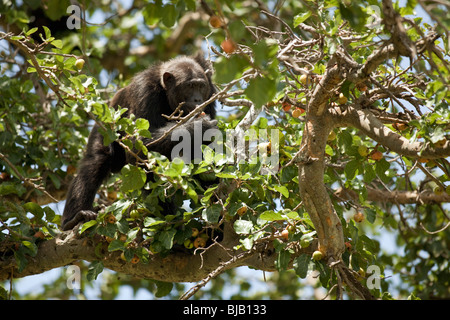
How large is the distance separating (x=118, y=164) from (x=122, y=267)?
157 cm

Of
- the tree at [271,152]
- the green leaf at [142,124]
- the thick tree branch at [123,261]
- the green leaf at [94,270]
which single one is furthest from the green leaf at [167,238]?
the green leaf at [142,124]

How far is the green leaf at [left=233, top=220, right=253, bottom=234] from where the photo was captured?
3969mm

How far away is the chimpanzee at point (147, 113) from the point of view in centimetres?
547

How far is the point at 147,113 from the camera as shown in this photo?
5672 mm

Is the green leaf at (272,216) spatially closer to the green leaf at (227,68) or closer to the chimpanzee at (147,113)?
the green leaf at (227,68)

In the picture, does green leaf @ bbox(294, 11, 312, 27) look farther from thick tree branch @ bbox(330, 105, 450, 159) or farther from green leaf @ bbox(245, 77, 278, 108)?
green leaf @ bbox(245, 77, 278, 108)

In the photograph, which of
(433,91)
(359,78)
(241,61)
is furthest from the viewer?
(359,78)

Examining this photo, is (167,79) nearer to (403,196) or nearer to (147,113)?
(147,113)

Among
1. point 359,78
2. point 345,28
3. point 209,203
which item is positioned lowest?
point 209,203

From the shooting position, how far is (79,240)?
474 cm

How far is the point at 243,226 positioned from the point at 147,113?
2156mm

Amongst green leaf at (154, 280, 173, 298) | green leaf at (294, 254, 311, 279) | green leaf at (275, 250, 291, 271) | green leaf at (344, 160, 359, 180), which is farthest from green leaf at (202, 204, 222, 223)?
green leaf at (154, 280, 173, 298)
